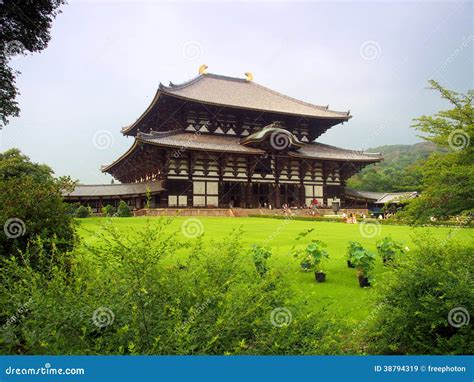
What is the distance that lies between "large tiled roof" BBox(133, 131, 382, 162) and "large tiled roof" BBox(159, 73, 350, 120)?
10.5 feet

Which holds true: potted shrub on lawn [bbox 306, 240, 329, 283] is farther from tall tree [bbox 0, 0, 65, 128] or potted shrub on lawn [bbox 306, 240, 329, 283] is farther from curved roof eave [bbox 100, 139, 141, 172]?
curved roof eave [bbox 100, 139, 141, 172]

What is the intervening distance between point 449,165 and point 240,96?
3216cm

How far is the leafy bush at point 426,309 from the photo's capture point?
435 centimetres

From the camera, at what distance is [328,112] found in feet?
132

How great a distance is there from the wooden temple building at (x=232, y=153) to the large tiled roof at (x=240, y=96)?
136mm

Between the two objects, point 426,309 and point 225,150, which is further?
point 225,150

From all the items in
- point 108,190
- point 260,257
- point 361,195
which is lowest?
point 260,257

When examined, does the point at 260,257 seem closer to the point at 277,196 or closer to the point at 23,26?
the point at 23,26

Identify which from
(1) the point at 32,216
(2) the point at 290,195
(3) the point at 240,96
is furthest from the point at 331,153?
(1) the point at 32,216

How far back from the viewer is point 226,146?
31578 millimetres

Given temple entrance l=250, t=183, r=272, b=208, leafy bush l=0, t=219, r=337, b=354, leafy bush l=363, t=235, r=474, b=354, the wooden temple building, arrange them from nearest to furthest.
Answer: leafy bush l=0, t=219, r=337, b=354, leafy bush l=363, t=235, r=474, b=354, the wooden temple building, temple entrance l=250, t=183, r=272, b=208

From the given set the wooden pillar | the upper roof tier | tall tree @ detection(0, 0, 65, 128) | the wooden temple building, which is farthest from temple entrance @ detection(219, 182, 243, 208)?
tall tree @ detection(0, 0, 65, 128)

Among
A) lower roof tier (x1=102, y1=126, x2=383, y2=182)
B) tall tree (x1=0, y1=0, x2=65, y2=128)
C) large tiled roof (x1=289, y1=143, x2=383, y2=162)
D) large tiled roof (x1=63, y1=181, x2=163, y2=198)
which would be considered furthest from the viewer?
large tiled roof (x1=289, y1=143, x2=383, y2=162)

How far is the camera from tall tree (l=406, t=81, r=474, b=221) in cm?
761
